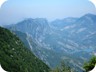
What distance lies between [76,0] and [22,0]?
1552mm

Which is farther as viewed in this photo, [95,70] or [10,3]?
[10,3]

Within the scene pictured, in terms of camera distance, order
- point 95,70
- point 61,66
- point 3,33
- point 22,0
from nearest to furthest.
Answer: point 95,70
point 22,0
point 61,66
point 3,33

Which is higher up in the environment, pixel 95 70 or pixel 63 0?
pixel 63 0

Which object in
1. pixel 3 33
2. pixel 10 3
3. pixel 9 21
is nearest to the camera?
pixel 10 3

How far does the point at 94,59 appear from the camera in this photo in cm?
783

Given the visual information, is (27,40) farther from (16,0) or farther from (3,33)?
(16,0)

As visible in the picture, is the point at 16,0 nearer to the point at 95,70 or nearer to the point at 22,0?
the point at 22,0

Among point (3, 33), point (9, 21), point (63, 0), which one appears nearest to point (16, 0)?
point (63, 0)

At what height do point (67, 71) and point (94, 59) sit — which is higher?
point (94, 59)

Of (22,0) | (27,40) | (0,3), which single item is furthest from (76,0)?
(27,40)

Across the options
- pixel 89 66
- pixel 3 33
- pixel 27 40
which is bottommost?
pixel 27 40

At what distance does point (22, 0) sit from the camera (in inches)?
316

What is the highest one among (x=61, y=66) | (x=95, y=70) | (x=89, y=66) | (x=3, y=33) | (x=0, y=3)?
(x=0, y=3)

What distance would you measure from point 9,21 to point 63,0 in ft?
9.36
